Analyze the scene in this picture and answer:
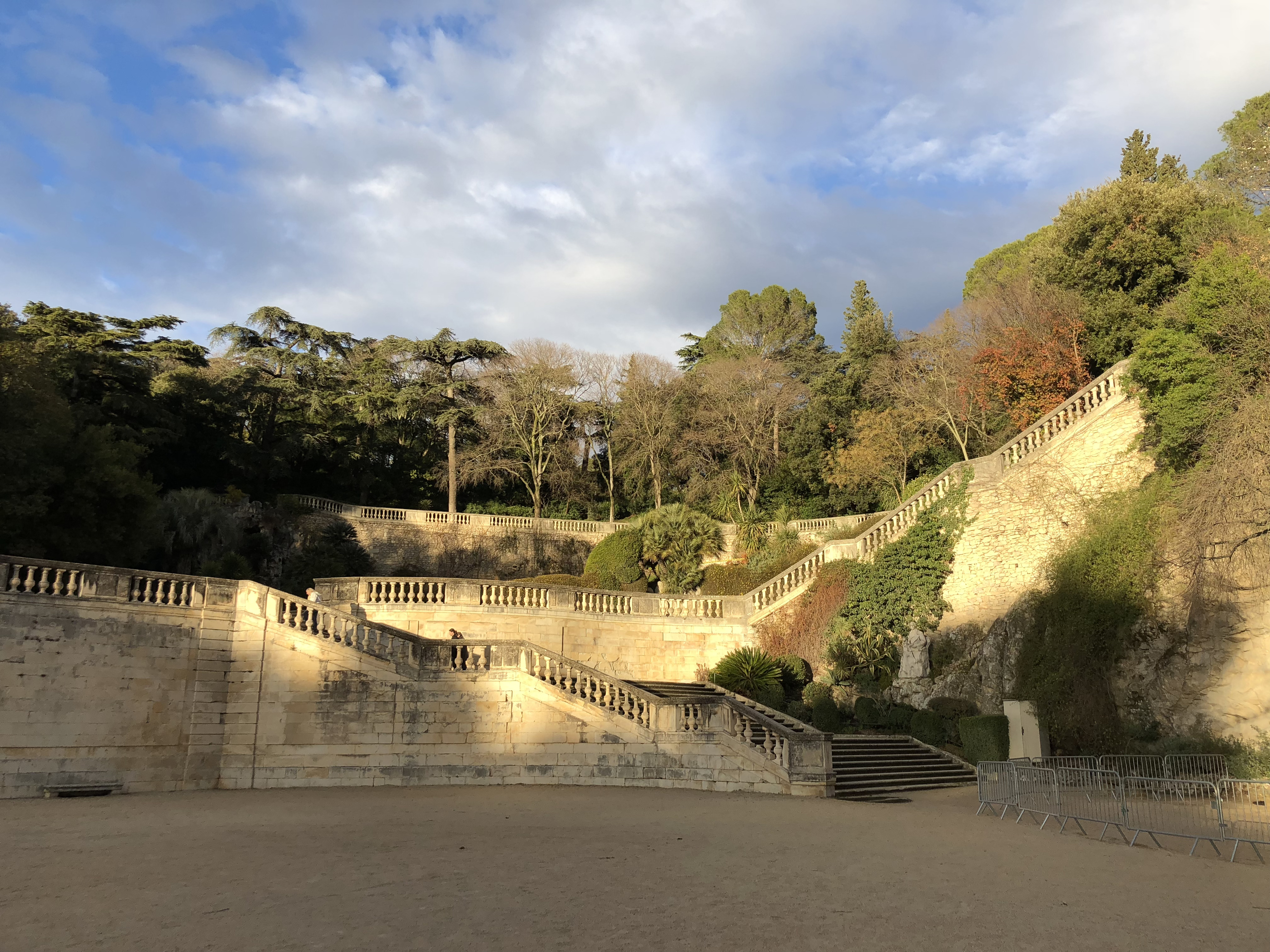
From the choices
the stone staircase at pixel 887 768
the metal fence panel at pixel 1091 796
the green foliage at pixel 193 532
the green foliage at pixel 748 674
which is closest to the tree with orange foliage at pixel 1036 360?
the green foliage at pixel 748 674

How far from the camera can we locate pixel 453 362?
127 ft

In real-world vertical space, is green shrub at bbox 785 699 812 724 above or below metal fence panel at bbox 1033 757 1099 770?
above

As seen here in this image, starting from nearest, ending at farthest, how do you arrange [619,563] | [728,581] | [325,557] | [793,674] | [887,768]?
[887,768] < [793,674] < [728,581] < [619,563] < [325,557]

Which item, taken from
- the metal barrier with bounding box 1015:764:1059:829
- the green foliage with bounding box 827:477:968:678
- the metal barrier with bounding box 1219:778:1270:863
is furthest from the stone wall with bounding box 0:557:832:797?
the metal barrier with bounding box 1219:778:1270:863

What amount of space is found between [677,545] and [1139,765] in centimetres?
1614

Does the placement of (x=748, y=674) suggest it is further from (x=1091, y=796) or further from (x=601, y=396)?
(x=601, y=396)

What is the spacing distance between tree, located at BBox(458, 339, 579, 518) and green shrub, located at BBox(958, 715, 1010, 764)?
2329 cm

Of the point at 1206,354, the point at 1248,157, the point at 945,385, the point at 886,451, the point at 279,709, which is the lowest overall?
the point at 279,709

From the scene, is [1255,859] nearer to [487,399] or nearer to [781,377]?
[781,377]

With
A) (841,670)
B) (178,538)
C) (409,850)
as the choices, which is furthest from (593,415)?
(409,850)

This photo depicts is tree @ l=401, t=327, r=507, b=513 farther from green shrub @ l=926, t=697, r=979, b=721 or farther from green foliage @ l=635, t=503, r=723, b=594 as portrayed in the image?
green shrub @ l=926, t=697, r=979, b=721

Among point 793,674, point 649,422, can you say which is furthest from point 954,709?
point 649,422

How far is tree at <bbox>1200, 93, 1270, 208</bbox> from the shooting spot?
26219mm

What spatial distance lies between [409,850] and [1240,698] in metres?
13.0
